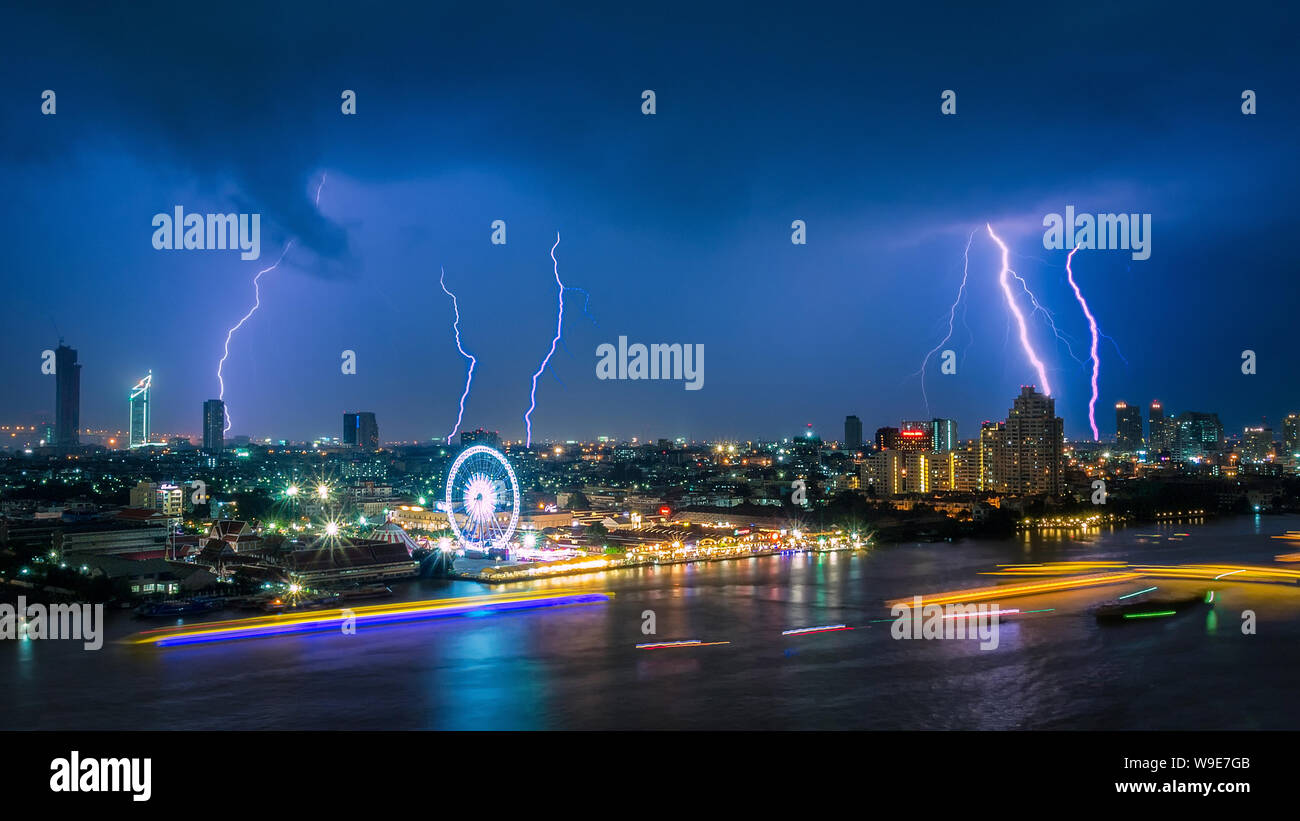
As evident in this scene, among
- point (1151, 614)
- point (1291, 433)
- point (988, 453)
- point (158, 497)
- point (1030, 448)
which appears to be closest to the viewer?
point (1151, 614)

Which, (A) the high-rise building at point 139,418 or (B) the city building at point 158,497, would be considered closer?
(B) the city building at point 158,497

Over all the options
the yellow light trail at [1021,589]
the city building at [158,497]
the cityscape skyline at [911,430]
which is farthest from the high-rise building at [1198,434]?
the city building at [158,497]

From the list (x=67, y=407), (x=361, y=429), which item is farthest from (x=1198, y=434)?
(x=67, y=407)

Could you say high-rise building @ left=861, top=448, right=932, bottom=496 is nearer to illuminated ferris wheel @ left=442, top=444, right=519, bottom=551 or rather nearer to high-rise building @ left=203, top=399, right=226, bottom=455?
illuminated ferris wheel @ left=442, top=444, right=519, bottom=551

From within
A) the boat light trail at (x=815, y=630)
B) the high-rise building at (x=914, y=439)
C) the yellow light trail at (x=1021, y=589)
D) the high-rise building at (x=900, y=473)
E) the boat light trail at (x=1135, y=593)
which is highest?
the high-rise building at (x=914, y=439)

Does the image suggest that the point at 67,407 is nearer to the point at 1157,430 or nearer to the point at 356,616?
the point at 356,616

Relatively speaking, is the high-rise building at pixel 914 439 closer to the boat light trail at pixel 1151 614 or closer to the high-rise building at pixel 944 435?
the high-rise building at pixel 944 435
